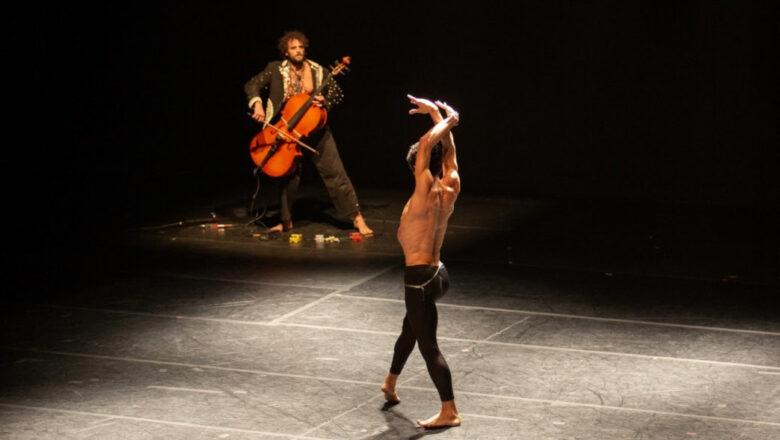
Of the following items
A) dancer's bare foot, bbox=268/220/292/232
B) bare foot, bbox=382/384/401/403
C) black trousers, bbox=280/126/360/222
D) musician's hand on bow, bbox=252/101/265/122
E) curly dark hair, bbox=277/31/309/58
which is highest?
curly dark hair, bbox=277/31/309/58

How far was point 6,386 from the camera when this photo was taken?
20.2 feet

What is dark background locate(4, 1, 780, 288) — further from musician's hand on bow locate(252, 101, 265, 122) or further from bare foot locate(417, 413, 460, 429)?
bare foot locate(417, 413, 460, 429)

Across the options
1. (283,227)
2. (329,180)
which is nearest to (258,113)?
(329,180)

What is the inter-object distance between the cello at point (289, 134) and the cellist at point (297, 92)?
0.26 ft

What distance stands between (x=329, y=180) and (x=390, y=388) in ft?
13.4

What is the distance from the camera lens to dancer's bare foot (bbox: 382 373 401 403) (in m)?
5.80

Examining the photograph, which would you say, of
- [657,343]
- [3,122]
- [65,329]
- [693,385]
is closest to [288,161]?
[65,329]

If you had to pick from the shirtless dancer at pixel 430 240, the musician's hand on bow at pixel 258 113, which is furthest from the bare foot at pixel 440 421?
the musician's hand on bow at pixel 258 113

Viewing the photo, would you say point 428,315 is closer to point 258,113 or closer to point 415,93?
point 258,113

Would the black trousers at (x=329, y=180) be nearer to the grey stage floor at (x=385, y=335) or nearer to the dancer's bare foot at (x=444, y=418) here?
the grey stage floor at (x=385, y=335)

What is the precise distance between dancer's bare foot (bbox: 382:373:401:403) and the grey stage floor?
10 centimetres

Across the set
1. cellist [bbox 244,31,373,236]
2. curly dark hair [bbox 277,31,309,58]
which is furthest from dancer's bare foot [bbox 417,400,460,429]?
curly dark hair [bbox 277,31,309,58]

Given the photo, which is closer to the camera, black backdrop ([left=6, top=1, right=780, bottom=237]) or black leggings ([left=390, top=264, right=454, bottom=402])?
black leggings ([left=390, top=264, right=454, bottom=402])

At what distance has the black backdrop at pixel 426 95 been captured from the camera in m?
11.6
